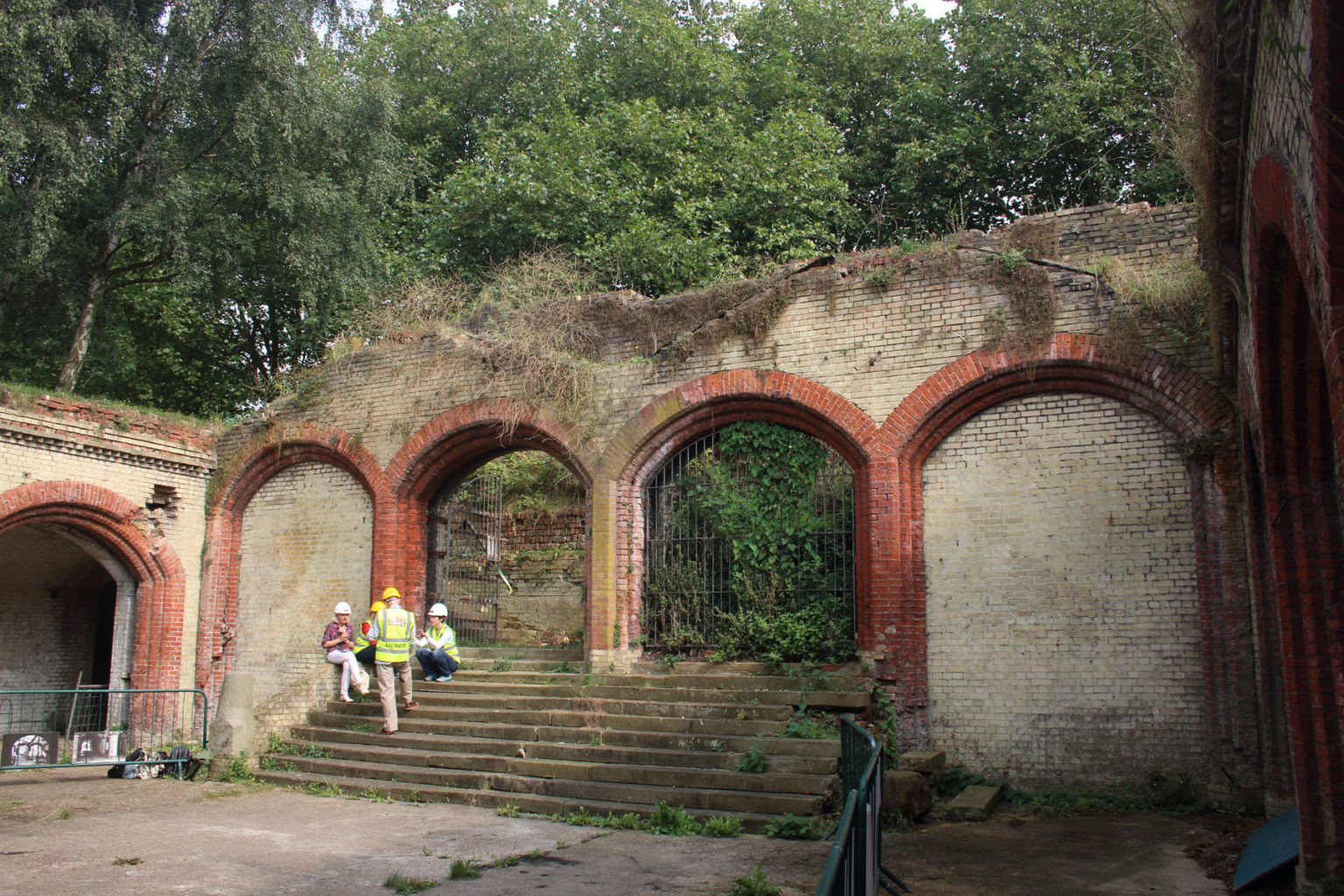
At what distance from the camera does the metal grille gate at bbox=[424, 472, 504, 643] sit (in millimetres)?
14516

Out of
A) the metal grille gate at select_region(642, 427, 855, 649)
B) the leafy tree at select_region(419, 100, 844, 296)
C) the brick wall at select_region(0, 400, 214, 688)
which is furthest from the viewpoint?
the leafy tree at select_region(419, 100, 844, 296)

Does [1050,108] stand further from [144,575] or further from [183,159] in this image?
[144,575]

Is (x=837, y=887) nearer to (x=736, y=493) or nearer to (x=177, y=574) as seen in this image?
(x=736, y=493)

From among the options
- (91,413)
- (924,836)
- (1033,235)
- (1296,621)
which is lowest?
(924,836)

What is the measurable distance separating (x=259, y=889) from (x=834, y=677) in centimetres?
617

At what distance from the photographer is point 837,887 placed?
9.02 feet

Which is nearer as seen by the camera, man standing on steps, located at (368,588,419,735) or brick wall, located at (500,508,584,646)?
man standing on steps, located at (368,588,419,735)

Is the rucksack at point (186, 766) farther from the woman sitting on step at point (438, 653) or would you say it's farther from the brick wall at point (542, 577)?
the brick wall at point (542, 577)

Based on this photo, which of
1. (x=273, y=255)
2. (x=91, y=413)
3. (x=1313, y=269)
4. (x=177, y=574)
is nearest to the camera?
(x=1313, y=269)

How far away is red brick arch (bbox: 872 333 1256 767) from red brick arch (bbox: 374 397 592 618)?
469 centimetres

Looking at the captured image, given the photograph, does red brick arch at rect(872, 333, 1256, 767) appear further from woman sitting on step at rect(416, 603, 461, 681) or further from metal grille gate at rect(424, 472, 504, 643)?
metal grille gate at rect(424, 472, 504, 643)

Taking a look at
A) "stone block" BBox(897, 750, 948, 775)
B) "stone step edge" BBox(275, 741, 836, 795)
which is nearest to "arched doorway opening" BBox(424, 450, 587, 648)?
"stone step edge" BBox(275, 741, 836, 795)

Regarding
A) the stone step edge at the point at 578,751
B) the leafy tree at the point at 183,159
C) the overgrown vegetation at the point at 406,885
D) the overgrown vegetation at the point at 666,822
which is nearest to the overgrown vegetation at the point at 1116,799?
the stone step edge at the point at 578,751

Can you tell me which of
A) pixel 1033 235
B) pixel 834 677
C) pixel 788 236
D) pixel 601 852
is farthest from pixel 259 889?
pixel 788 236
